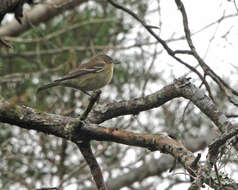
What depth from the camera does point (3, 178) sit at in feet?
17.3

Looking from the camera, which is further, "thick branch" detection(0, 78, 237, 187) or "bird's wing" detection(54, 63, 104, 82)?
"bird's wing" detection(54, 63, 104, 82)


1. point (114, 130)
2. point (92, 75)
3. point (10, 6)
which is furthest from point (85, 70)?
point (114, 130)

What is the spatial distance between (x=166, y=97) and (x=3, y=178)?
3376 millimetres

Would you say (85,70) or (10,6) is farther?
(85,70)

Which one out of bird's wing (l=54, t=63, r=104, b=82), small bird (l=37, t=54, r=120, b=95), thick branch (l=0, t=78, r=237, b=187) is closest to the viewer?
thick branch (l=0, t=78, r=237, b=187)

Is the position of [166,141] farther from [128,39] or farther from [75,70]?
[128,39]

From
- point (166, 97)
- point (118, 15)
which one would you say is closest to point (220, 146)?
point (166, 97)

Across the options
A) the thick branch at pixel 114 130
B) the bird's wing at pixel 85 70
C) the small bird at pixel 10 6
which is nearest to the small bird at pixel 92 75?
the bird's wing at pixel 85 70

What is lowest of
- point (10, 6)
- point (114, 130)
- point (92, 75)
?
point (114, 130)

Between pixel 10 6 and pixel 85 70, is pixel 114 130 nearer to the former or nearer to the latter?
pixel 10 6

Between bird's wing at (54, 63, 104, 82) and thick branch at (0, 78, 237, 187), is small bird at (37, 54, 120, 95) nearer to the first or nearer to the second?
bird's wing at (54, 63, 104, 82)

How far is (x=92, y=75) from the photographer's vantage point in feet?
17.9

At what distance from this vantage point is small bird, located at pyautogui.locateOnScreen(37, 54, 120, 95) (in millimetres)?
5191

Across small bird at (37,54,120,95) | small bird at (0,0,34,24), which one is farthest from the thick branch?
small bird at (37,54,120,95)
